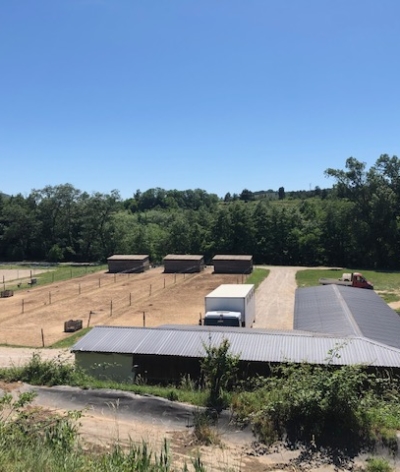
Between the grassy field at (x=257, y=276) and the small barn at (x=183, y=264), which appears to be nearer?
the grassy field at (x=257, y=276)

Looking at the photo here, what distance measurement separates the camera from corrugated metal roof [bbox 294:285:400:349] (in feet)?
62.2

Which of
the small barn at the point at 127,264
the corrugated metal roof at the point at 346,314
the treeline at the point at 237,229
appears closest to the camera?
the corrugated metal roof at the point at 346,314

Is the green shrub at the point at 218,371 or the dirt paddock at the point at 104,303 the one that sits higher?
the green shrub at the point at 218,371

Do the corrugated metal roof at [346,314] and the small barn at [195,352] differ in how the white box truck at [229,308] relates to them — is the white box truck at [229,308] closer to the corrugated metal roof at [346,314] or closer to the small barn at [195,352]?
the corrugated metal roof at [346,314]

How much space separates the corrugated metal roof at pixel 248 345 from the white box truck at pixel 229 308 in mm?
5566

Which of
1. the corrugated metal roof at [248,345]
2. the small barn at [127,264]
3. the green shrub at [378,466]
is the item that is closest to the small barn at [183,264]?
the small barn at [127,264]

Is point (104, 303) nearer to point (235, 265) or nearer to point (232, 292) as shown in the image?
point (232, 292)

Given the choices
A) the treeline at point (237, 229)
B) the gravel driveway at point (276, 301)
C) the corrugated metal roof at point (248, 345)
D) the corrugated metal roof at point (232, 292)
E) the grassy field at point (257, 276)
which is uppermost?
the treeline at point (237, 229)

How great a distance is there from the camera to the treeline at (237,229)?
59656mm

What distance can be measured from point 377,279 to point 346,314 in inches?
1095

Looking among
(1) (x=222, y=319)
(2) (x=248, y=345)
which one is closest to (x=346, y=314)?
(1) (x=222, y=319)

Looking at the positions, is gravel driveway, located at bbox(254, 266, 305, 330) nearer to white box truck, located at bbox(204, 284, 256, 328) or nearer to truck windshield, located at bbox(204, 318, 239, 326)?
white box truck, located at bbox(204, 284, 256, 328)

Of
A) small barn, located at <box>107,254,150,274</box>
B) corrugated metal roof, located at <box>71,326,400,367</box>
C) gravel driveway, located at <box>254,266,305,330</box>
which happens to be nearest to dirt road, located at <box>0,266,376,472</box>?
corrugated metal roof, located at <box>71,326,400,367</box>

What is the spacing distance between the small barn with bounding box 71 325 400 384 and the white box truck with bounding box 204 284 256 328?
616cm
